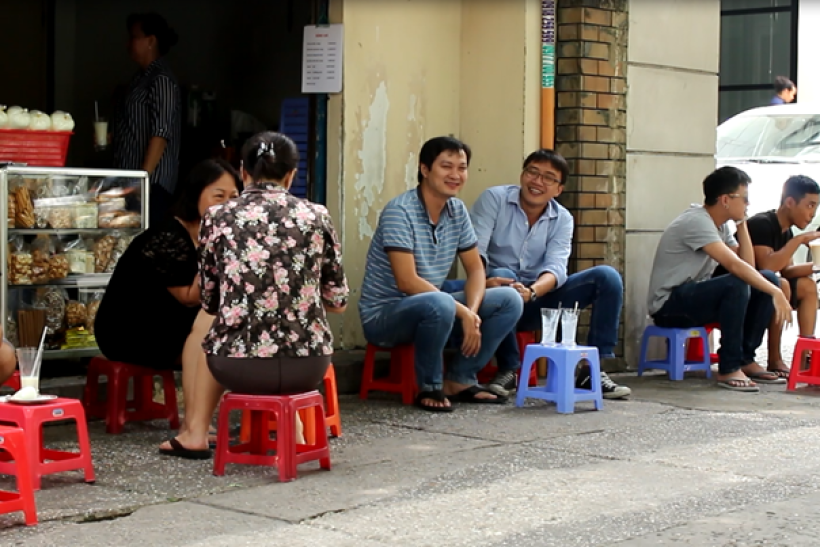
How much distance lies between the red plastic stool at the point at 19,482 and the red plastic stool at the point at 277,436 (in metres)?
0.92

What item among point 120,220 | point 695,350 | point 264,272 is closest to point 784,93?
point 695,350

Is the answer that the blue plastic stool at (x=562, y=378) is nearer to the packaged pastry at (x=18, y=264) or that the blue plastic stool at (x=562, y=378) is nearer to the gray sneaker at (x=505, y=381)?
the gray sneaker at (x=505, y=381)

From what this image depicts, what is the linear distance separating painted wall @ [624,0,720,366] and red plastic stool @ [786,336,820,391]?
3.92ft

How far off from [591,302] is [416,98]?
1.77 m

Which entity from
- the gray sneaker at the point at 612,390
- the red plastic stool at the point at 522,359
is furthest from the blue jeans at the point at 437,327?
the gray sneaker at the point at 612,390

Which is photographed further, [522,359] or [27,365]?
[522,359]

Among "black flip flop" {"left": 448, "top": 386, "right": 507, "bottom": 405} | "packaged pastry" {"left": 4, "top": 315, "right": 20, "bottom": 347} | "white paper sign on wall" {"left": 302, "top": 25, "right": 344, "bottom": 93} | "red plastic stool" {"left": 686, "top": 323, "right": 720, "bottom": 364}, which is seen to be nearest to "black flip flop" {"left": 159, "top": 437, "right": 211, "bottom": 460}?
"packaged pastry" {"left": 4, "top": 315, "right": 20, "bottom": 347}

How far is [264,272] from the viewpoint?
518 centimetres

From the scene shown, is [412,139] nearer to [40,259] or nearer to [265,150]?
[40,259]

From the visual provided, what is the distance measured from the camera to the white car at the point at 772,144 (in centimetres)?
1512

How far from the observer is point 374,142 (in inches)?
324

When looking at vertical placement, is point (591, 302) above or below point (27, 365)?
above

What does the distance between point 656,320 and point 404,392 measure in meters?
2.17

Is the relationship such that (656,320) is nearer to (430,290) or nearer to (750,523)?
(430,290)
